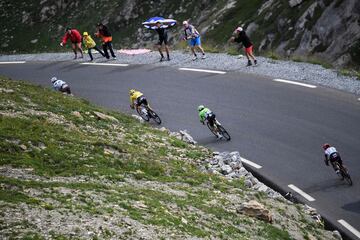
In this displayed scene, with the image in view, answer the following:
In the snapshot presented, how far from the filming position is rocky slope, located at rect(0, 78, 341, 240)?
10133mm

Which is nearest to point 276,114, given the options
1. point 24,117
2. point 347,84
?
point 347,84

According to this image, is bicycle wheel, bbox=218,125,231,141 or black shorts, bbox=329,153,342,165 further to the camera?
bicycle wheel, bbox=218,125,231,141

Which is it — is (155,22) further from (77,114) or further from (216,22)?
(77,114)

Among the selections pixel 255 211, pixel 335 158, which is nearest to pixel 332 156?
pixel 335 158

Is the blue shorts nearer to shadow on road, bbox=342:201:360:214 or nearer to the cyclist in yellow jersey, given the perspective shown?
the cyclist in yellow jersey

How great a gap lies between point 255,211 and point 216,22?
22.8 metres

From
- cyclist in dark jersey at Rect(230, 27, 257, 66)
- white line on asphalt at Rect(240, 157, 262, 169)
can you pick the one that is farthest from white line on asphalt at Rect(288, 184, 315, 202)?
cyclist in dark jersey at Rect(230, 27, 257, 66)

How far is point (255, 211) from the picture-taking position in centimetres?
1285

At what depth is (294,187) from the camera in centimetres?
1569

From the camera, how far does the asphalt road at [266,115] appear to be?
15836mm

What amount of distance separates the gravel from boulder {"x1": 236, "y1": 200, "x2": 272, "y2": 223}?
969 cm

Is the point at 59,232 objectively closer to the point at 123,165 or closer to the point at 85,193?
the point at 85,193

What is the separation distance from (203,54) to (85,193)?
16.2 metres

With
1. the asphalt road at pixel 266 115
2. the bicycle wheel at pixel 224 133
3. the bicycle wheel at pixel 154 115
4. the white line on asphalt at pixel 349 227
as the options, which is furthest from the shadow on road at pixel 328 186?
the bicycle wheel at pixel 154 115
